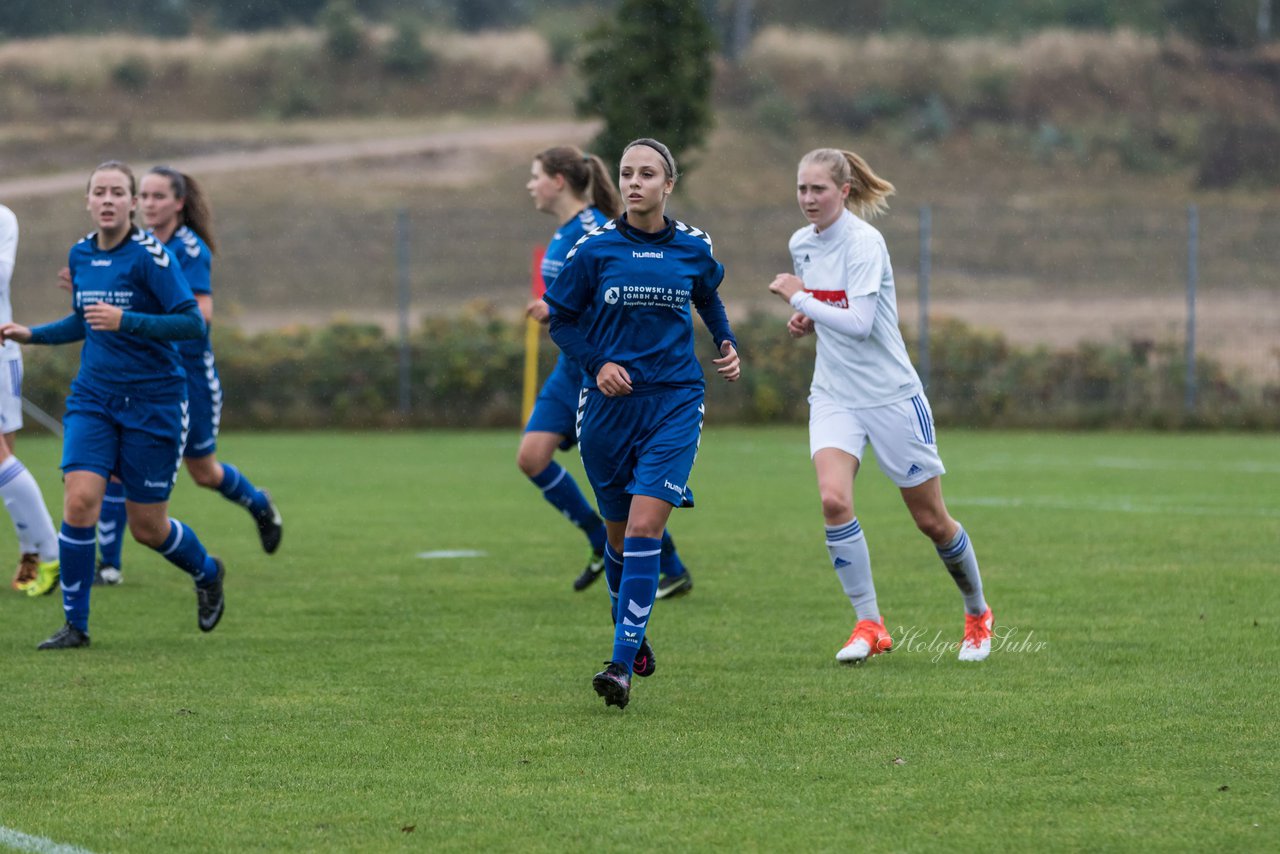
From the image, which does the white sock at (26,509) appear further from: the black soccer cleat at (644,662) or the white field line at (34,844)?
the white field line at (34,844)

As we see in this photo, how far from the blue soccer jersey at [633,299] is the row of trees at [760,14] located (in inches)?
1872

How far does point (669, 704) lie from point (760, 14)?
173 ft

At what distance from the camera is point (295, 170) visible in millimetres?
42500

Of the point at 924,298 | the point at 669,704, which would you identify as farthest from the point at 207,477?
the point at 924,298

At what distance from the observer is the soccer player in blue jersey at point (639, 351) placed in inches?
250

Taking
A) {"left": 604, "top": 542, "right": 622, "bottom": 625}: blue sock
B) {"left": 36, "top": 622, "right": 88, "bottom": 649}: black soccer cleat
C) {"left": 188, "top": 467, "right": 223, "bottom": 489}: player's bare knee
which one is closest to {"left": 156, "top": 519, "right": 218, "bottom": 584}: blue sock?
{"left": 36, "top": 622, "right": 88, "bottom": 649}: black soccer cleat

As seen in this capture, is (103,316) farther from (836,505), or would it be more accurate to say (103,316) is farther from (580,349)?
(836,505)

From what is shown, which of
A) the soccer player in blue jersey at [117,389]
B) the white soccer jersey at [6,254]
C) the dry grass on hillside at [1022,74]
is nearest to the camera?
the soccer player in blue jersey at [117,389]

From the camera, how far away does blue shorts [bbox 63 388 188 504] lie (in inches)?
294

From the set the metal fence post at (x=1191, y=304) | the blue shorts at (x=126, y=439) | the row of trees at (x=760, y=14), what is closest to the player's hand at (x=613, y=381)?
the blue shorts at (x=126, y=439)

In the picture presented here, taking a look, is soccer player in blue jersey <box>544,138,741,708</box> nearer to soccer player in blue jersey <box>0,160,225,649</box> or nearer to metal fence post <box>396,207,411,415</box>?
soccer player in blue jersey <box>0,160,225,649</box>

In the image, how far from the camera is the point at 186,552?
7.82 meters

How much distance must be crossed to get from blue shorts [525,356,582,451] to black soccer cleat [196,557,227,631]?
2.01 m

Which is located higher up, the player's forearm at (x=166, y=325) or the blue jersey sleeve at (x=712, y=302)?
the blue jersey sleeve at (x=712, y=302)
